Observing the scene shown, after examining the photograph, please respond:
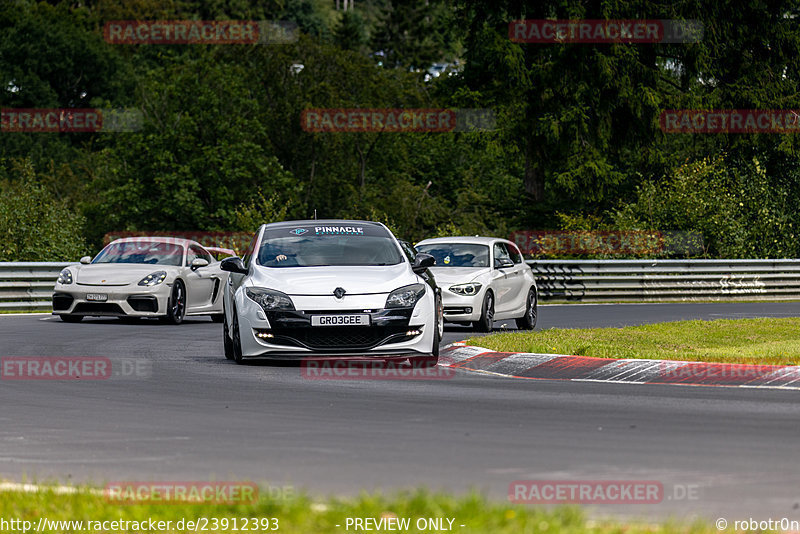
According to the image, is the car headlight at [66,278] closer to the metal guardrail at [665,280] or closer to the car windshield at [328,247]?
the car windshield at [328,247]

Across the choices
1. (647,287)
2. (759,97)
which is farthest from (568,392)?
(759,97)

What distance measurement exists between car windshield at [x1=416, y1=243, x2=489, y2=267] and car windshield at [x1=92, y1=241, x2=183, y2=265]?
14.5ft

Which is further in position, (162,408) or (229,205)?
(229,205)

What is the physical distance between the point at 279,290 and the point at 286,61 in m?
58.4

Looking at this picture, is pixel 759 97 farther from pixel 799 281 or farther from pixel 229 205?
pixel 229 205

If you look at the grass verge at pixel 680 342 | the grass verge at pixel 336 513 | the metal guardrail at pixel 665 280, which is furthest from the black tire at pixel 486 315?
the grass verge at pixel 336 513

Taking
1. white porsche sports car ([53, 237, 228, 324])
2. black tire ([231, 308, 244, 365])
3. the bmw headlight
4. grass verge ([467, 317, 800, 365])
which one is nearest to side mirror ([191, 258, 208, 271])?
white porsche sports car ([53, 237, 228, 324])

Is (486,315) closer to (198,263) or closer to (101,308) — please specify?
(198,263)

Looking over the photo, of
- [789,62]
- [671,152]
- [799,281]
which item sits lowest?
[799,281]

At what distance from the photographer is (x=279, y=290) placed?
47.2ft

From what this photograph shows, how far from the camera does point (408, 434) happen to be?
9.11 m

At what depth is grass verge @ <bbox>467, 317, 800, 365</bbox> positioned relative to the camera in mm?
15050

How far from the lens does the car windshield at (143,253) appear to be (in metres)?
23.5

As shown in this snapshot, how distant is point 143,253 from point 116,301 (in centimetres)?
181
